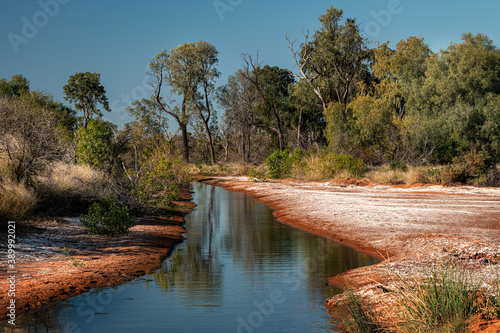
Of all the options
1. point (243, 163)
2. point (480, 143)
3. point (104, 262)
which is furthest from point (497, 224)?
point (243, 163)

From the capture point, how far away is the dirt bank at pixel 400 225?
341 inches

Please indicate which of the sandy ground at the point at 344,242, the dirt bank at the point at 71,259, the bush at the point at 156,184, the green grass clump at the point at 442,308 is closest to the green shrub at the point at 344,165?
the sandy ground at the point at 344,242

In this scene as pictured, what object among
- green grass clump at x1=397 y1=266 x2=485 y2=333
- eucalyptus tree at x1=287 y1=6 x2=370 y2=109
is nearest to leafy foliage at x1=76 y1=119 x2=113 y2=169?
green grass clump at x1=397 y1=266 x2=485 y2=333

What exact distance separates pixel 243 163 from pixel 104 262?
35.5 metres

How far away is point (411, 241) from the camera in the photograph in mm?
11203

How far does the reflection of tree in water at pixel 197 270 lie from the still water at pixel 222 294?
17mm

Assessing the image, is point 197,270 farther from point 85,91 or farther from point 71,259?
point 85,91

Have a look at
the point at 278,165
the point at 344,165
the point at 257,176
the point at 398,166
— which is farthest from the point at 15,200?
the point at 278,165

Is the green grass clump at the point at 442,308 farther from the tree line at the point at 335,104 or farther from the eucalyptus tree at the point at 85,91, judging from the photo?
the eucalyptus tree at the point at 85,91

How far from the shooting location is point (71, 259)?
9.83 metres

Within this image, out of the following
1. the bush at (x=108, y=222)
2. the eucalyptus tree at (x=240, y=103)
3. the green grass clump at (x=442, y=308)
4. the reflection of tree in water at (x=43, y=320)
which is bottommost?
the reflection of tree in water at (x=43, y=320)

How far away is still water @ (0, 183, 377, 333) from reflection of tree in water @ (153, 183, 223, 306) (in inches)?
0.7

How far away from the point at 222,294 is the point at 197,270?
1.93 meters

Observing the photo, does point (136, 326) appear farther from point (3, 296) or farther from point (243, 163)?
point (243, 163)
